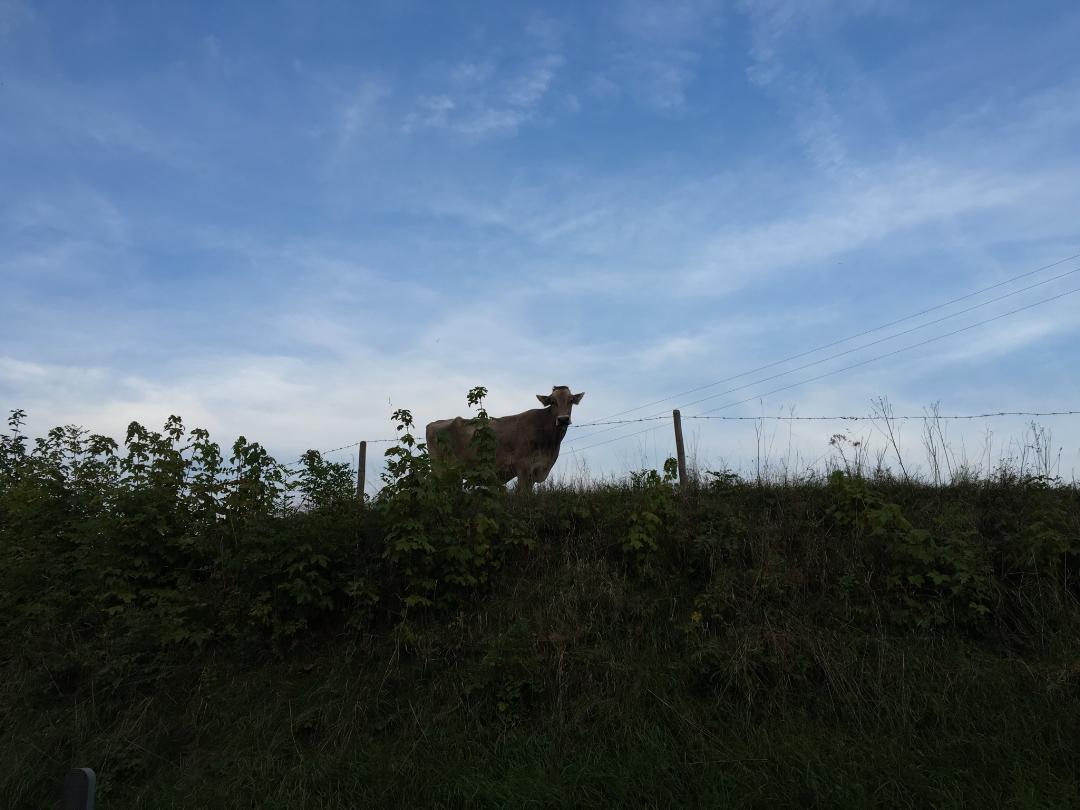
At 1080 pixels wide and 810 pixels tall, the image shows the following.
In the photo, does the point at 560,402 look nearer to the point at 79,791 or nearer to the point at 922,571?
the point at 922,571

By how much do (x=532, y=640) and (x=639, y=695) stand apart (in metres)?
1.23

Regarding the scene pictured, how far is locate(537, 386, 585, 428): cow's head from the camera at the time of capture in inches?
570

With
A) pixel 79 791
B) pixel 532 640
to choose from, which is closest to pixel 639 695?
pixel 532 640

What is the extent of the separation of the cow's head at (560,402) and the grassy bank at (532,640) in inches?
150

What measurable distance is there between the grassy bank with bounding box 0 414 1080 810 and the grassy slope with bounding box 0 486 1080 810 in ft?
0.09

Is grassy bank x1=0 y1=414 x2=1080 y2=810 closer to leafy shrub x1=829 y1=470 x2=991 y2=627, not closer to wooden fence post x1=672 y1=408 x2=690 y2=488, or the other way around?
leafy shrub x1=829 y1=470 x2=991 y2=627

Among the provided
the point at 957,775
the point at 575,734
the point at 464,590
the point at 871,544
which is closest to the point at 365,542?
the point at 464,590

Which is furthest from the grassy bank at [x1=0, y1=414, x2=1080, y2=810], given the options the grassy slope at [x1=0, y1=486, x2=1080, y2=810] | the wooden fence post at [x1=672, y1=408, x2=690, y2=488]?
the wooden fence post at [x1=672, y1=408, x2=690, y2=488]

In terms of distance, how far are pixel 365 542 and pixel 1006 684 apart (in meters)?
6.41

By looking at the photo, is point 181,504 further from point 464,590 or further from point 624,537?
point 624,537

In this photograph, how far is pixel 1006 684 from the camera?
6.72 metres

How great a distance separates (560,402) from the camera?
1462 centimetres

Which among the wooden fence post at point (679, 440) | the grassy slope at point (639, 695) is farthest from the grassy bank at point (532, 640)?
the wooden fence post at point (679, 440)

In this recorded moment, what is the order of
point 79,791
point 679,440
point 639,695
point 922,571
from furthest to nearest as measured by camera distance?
point 679,440 → point 922,571 → point 639,695 → point 79,791
